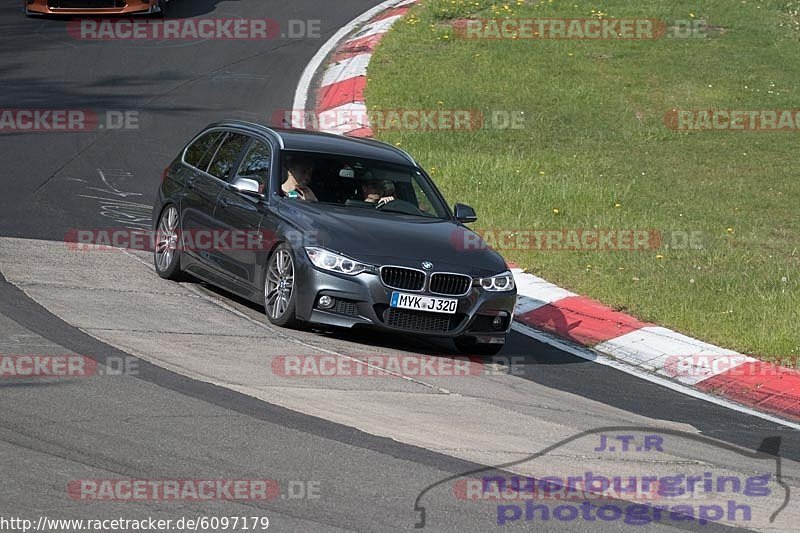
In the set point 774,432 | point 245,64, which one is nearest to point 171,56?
point 245,64

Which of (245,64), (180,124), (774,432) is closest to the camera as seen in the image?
(774,432)

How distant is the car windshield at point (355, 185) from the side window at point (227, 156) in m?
0.76

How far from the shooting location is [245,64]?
23375mm

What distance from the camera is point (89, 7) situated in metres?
24.0

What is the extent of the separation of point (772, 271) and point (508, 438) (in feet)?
22.6

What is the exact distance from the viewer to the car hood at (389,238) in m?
10.5

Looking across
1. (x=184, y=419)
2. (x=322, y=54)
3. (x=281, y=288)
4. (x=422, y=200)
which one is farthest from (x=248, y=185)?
(x=322, y=54)

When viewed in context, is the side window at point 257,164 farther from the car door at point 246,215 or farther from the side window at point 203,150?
the side window at point 203,150

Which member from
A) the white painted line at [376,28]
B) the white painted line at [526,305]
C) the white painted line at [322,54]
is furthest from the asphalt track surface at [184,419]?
the white painted line at [376,28]

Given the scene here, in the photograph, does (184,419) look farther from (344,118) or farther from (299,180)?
(344,118)

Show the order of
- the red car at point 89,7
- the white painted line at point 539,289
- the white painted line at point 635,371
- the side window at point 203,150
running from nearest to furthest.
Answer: the white painted line at point 635,371
the side window at point 203,150
the white painted line at point 539,289
the red car at point 89,7

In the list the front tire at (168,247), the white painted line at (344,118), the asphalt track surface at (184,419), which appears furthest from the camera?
the white painted line at (344,118)

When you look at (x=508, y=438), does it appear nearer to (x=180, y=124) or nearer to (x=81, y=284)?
(x=81, y=284)

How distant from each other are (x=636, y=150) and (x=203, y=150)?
28.6 ft
